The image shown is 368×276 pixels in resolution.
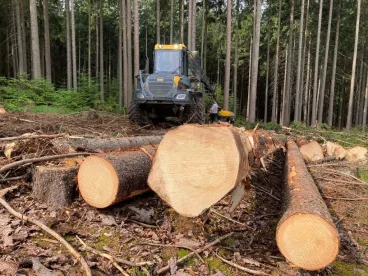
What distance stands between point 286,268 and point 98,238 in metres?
1.95

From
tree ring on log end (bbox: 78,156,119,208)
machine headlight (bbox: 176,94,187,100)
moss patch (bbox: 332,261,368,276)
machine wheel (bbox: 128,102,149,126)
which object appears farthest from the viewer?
machine wheel (bbox: 128,102,149,126)

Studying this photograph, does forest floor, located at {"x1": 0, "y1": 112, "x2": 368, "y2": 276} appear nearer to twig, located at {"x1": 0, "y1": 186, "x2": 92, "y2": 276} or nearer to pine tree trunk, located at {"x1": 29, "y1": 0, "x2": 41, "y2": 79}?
twig, located at {"x1": 0, "y1": 186, "x2": 92, "y2": 276}

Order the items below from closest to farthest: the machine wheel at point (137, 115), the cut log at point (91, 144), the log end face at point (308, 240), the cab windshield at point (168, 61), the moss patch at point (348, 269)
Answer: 1. the log end face at point (308, 240)
2. the moss patch at point (348, 269)
3. the cut log at point (91, 144)
4. the machine wheel at point (137, 115)
5. the cab windshield at point (168, 61)

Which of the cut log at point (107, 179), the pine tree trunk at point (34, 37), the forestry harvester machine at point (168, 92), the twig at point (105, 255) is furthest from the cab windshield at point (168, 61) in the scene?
the twig at point (105, 255)

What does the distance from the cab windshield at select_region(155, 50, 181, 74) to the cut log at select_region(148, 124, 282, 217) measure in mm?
8579

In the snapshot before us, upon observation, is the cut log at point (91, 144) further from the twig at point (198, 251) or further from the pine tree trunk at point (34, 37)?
the pine tree trunk at point (34, 37)

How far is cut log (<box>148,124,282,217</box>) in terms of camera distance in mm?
3191

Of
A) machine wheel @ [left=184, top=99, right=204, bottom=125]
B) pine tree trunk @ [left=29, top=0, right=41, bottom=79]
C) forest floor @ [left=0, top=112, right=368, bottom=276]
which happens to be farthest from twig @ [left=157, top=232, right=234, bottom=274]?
pine tree trunk @ [left=29, top=0, right=41, bottom=79]

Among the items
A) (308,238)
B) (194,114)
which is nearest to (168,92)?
(194,114)

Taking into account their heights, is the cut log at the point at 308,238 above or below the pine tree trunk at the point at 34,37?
below

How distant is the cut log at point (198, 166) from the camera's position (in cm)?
319

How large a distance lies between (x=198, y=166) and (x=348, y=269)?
1.94 metres

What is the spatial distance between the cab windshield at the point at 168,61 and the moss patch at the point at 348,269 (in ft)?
29.9

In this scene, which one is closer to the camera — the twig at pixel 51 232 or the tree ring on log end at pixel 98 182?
the twig at pixel 51 232
